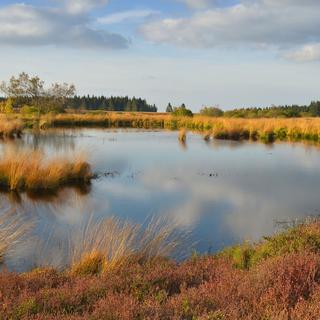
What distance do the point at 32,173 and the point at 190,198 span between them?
14.1ft

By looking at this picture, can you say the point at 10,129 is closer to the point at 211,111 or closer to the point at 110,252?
the point at 110,252

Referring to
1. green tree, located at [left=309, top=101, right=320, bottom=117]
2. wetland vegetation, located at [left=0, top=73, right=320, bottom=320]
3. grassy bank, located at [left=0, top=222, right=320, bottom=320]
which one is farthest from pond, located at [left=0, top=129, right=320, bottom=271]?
green tree, located at [left=309, top=101, right=320, bottom=117]

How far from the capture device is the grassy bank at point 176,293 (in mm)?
3865

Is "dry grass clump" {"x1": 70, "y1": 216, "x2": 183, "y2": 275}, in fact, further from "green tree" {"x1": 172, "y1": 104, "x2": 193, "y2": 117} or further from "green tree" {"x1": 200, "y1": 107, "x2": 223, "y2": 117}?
"green tree" {"x1": 200, "y1": 107, "x2": 223, "y2": 117}

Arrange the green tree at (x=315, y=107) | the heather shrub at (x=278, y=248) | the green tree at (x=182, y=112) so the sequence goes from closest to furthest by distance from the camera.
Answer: the heather shrub at (x=278, y=248) → the green tree at (x=182, y=112) → the green tree at (x=315, y=107)

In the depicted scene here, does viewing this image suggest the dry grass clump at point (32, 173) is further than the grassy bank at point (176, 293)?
Yes

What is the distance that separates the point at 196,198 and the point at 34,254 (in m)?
5.94

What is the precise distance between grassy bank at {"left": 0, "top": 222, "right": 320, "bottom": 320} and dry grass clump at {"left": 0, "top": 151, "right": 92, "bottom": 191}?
294 inches

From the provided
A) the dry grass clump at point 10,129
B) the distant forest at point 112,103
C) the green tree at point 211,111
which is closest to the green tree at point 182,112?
the green tree at point 211,111

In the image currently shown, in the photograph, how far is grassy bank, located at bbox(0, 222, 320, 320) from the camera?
152 inches

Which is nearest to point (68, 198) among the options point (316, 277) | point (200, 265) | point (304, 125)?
point (200, 265)

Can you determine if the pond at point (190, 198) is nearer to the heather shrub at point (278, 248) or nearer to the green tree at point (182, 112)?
the heather shrub at point (278, 248)

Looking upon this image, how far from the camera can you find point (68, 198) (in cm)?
1250

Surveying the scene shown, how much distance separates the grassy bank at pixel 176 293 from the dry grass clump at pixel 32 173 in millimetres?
7479
